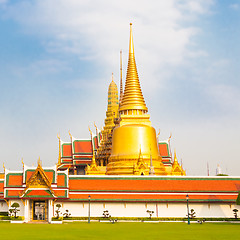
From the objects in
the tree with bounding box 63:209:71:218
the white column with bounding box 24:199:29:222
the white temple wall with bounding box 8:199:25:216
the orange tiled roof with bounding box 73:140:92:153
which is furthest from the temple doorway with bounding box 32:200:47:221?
the orange tiled roof with bounding box 73:140:92:153

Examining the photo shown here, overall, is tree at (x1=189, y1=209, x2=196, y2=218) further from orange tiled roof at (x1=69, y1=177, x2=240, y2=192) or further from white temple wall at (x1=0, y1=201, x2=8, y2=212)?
white temple wall at (x1=0, y1=201, x2=8, y2=212)

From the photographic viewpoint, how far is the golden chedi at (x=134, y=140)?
4996 cm

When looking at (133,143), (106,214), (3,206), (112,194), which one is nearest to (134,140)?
(133,143)

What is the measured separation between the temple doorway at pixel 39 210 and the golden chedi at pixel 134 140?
13.2 metres

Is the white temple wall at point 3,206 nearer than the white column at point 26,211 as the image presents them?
No

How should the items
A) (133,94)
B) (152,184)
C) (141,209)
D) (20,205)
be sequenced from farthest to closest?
(133,94) → (152,184) → (141,209) → (20,205)

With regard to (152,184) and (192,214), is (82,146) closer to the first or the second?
(152,184)

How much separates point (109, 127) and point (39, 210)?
119ft

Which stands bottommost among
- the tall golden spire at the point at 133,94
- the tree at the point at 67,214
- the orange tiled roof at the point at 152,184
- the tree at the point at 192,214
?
the tree at the point at 192,214

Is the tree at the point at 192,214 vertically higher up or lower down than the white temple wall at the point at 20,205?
lower down

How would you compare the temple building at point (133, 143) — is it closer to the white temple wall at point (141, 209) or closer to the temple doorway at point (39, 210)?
the white temple wall at point (141, 209)

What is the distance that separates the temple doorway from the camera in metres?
38.5

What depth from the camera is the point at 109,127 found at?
7394cm

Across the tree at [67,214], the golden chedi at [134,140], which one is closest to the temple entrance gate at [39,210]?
the tree at [67,214]
